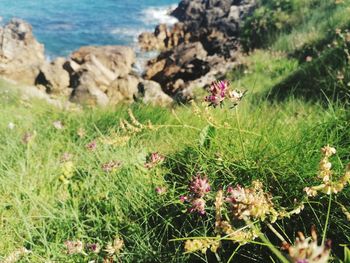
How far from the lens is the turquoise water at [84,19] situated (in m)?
26.3

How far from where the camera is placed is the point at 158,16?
32.3 m

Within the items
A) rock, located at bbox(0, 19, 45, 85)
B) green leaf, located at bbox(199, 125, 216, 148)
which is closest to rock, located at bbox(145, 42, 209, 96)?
rock, located at bbox(0, 19, 45, 85)

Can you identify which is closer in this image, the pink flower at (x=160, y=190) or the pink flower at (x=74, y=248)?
the pink flower at (x=74, y=248)

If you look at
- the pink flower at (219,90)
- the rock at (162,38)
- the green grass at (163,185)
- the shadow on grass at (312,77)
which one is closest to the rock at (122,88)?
the shadow on grass at (312,77)

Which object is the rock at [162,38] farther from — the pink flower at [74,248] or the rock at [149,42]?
the pink flower at [74,248]

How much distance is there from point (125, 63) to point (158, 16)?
516 inches

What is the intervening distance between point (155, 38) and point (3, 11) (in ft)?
42.4

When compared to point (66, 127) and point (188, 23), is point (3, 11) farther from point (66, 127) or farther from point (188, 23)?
point (66, 127)

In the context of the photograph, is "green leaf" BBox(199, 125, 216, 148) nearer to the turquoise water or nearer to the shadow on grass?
the shadow on grass

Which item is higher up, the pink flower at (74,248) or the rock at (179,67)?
the pink flower at (74,248)

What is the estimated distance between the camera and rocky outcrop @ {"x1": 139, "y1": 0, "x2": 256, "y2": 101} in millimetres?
15715

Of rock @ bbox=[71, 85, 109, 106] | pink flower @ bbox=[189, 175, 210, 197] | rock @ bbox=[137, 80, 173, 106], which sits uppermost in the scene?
pink flower @ bbox=[189, 175, 210, 197]

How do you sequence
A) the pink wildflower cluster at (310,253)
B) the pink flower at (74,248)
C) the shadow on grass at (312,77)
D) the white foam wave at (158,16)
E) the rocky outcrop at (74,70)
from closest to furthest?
the pink wildflower cluster at (310,253)
the pink flower at (74,248)
the shadow on grass at (312,77)
the rocky outcrop at (74,70)
the white foam wave at (158,16)

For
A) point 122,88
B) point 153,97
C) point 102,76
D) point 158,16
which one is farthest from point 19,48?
point 153,97
